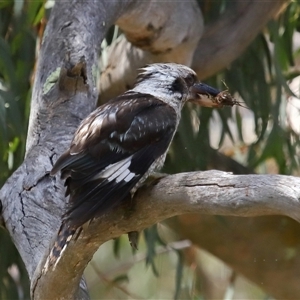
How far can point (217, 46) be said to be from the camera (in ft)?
8.82

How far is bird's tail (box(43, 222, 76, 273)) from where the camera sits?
56.9 inches

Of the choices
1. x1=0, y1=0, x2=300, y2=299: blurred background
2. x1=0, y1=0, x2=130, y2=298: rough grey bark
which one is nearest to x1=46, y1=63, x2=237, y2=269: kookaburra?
x1=0, y1=0, x2=130, y2=298: rough grey bark

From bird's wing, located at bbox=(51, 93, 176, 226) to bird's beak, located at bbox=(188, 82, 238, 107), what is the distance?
0.15 metres

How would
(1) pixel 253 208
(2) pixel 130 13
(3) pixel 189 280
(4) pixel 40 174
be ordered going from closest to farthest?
(1) pixel 253 208 → (4) pixel 40 174 → (2) pixel 130 13 → (3) pixel 189 280

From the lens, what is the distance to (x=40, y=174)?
65.7 inches

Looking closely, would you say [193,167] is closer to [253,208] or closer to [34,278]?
[34,278]

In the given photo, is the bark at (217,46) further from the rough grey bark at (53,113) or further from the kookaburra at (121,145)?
the kookaburra at (121,145)

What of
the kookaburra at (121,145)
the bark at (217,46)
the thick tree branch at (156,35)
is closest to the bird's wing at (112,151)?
the kookaburra at (121,145)

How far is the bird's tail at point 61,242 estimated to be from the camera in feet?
4.74

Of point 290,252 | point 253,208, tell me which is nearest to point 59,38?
point 253,208

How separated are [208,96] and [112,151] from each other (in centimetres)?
40

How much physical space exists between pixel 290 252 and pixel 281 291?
0.17 m

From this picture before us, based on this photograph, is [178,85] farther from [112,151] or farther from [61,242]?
[61,242]

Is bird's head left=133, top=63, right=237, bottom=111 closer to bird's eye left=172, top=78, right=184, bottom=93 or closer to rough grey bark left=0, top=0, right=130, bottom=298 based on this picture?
bird's eye left=172, top=78, right=184, bottom=93
